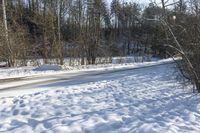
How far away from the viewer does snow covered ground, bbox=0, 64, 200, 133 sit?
7312 mm

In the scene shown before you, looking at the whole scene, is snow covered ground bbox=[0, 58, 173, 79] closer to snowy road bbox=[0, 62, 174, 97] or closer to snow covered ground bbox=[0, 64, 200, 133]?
snowy road bbox=[0, 62, 174, 97]

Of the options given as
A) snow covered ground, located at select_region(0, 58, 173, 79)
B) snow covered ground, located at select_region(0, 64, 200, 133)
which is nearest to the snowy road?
snow covered ground, located at select_region(0, 64, 200, 133)

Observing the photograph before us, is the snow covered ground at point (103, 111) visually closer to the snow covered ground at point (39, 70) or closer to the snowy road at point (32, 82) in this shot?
the snowy road at point (32, 82)

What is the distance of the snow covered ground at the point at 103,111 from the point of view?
7312 millimetres

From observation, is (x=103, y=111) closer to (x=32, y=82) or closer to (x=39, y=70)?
(x=32, y=82)

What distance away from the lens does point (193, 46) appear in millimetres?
11484

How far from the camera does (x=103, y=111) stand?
8.84 meters

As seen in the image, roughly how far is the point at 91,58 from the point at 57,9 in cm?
633

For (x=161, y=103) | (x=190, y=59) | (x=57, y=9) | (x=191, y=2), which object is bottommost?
(x=161, y=103)

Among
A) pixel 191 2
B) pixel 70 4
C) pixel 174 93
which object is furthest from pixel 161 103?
pixel 70 4

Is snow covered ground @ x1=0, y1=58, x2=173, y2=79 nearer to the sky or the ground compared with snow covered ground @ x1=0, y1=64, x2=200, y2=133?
nearer to the sky

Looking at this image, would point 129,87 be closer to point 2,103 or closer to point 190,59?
point 190,59

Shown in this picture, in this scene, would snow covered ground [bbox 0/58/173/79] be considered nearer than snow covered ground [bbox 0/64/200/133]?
No

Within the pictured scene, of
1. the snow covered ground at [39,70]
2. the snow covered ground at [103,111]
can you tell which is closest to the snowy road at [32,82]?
the snow covered ground at [103,111]
